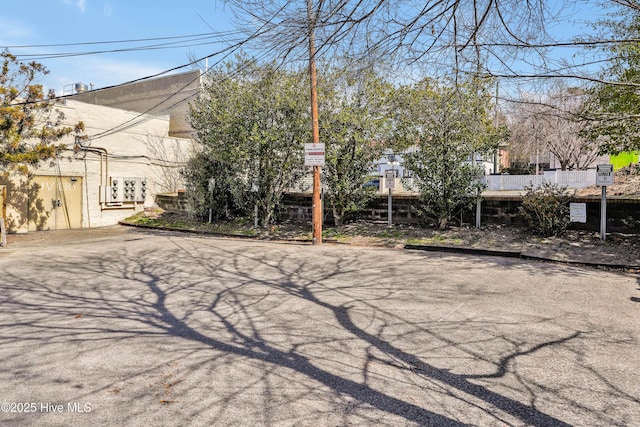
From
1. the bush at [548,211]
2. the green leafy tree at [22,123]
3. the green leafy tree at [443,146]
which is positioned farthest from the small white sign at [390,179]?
the green leafy tree at [22,123]

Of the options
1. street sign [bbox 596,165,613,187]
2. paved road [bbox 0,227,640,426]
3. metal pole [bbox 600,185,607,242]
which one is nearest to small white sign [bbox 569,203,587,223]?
metal pole [bbox 600,185,607,242]

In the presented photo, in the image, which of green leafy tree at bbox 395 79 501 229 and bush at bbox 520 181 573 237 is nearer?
bush at bbox 520 181 573 237

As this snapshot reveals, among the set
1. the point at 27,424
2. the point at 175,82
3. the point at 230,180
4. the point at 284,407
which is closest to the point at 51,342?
the point at 27,424

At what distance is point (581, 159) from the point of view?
33.5 m

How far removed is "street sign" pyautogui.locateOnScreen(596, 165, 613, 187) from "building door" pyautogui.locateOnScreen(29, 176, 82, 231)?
56.7 feet

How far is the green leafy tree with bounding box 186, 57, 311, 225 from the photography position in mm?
13492

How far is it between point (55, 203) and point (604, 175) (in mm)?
17569

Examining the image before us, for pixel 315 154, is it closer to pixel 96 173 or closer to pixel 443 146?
pixel 443 146

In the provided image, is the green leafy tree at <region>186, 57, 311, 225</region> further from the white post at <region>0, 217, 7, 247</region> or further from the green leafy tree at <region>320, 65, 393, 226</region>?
the white post at <region>0, 217, 7, 247</region>

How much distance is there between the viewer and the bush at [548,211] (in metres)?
10.4

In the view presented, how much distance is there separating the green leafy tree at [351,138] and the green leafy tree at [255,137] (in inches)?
34.3

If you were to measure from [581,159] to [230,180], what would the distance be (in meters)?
29.8

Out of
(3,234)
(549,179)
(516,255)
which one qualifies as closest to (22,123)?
(3,234)

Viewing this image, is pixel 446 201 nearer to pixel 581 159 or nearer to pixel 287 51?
pixel 287 51
